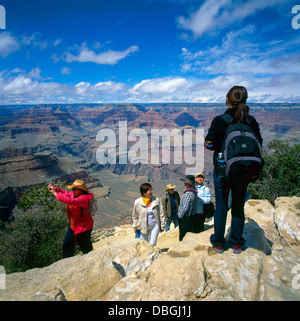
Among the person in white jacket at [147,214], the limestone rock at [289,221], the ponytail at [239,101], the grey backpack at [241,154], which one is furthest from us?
the person in white jacket at [147,214]

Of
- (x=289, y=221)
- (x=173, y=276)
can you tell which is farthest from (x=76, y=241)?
(x=289, y=221)

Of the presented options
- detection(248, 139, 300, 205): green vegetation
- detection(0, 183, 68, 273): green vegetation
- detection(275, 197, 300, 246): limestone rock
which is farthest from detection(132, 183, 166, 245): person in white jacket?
detection(248, 139, 300, 205): green vegetation

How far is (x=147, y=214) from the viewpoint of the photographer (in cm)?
482

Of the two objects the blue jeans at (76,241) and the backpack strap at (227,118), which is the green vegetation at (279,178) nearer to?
the backpack strap at (227,118)

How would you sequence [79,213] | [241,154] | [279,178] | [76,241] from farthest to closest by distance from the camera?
[279,178] → [76,241] → [79,213] → [241,154]

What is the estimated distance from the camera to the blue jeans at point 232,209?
116 inches

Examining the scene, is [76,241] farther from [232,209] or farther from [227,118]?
[227,118]

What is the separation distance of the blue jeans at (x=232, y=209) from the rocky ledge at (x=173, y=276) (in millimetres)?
273

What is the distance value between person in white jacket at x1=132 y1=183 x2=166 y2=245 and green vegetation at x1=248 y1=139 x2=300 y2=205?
11.3 meters

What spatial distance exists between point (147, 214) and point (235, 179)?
9.26 feet

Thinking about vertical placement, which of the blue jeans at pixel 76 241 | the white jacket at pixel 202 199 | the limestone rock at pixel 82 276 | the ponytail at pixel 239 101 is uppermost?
the ponytail at pixel 239 101

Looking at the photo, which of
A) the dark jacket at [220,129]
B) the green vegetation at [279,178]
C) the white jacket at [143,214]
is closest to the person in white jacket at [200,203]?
the white jacket at [143,214]

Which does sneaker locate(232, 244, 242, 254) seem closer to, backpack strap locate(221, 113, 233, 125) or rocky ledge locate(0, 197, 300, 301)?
rocky ledge locate(0, 197, 300, 301)

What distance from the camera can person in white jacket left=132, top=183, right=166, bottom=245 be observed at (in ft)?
15.8
